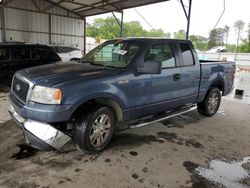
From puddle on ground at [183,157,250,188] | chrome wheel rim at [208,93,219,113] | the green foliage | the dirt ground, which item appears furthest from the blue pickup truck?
the green foliage

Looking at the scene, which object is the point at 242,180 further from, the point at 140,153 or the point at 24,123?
the point at 24,123

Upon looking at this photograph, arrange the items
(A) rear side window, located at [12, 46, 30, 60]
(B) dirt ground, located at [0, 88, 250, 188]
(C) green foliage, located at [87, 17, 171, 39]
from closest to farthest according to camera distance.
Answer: (B) dirt ground, located at [0, 88, 250, 188] → (A) rear side window, located at [12, 46, 30, 60] → (C) green foliage, located at [87, 17, 171, 39]

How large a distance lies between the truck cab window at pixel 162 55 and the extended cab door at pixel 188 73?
278 mm

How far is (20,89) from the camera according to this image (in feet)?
10.9

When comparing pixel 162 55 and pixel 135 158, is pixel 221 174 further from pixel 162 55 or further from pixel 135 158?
pixel 162 55

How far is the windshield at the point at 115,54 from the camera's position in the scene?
12.3ft

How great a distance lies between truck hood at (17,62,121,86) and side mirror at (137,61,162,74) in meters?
0.41

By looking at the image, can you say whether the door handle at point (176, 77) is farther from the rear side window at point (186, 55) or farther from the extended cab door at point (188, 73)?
the rear side window at point (186, 55)

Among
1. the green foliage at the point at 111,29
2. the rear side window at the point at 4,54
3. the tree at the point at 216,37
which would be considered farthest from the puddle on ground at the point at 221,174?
the tree at the point at 216,37

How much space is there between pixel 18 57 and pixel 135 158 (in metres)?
5.69

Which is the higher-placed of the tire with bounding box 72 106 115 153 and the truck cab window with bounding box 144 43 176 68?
the truck cab window with bounding box 144 43 176 68

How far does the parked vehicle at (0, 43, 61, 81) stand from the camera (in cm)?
710

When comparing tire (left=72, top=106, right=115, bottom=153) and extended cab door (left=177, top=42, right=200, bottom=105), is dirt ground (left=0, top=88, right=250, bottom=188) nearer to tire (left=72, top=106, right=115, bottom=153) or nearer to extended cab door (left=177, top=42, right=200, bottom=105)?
tire (left=72, top=106, right=115, bottom=153)

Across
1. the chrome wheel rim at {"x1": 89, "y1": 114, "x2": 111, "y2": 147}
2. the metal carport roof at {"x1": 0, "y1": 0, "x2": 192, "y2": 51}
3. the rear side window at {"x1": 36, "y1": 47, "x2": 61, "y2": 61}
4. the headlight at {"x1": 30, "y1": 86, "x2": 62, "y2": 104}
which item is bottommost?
the chrome wheel rim at {"x1": 89, "y1": 114, "x2": 111, "y2": 147}
